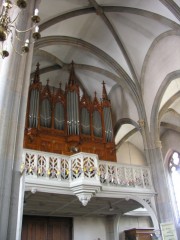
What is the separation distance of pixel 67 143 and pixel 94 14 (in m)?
5.93

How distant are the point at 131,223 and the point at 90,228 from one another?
7.93ft

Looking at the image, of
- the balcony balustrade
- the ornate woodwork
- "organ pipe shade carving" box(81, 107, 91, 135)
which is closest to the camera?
the balcony balustrade

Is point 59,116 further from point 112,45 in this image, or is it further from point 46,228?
point 46,228

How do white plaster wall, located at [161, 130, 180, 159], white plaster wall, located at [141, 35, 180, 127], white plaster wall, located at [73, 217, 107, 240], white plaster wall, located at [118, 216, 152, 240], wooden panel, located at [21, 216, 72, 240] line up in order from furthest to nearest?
white plaster wall, located at [161, 130, 180, 159]
white plaster wall, located at [118, 216, 152, 240]
white plaster wall, located at [73, 217, 107, 240]
wooden panel, located at [21, 216, 72, 240]
white plaster wall, located at [141, 35, 180, 127]

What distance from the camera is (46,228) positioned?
12484 millimetres

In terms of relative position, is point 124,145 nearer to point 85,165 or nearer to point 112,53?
A: point 112,53

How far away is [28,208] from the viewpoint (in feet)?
37.6

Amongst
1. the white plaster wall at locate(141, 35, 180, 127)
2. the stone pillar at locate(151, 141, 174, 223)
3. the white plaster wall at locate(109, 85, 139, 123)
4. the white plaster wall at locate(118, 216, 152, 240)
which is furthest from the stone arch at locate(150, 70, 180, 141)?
the white plaster wall at locate(118, 216, 152, 240)

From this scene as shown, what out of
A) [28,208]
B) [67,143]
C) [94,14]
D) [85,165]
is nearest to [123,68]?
[94,14]

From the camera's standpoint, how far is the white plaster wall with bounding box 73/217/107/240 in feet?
41.9

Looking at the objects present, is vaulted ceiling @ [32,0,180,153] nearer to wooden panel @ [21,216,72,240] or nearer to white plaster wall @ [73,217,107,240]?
white plaster wall @ [73,217,107,240]

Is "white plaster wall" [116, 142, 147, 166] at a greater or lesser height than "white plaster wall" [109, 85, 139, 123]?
lesser

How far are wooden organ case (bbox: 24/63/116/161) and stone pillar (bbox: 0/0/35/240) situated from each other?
4.93m

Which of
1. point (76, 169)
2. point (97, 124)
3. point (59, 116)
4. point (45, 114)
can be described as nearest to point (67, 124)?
point (59, 116)
